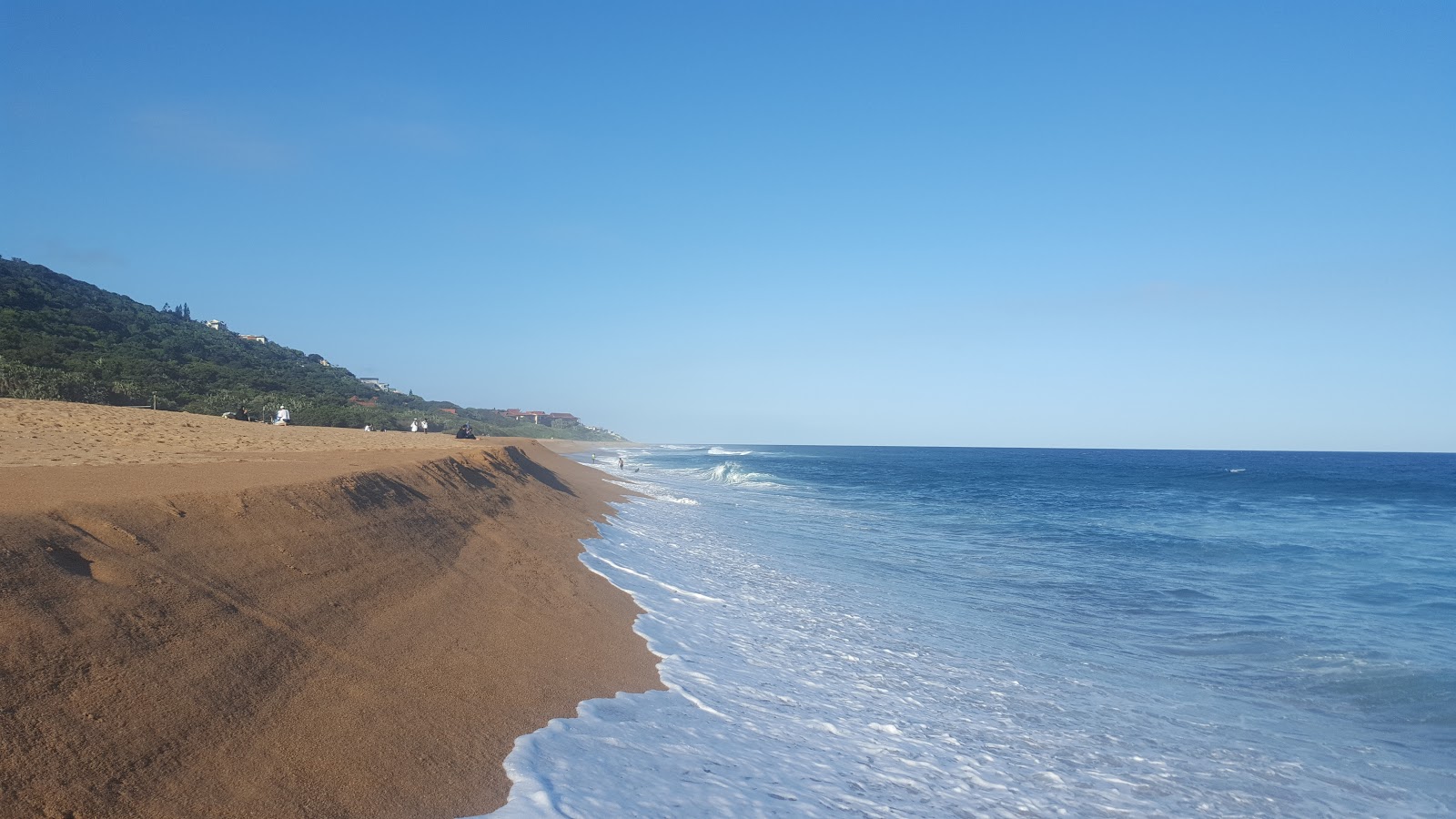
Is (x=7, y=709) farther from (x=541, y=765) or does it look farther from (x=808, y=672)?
(x=808, y=672)

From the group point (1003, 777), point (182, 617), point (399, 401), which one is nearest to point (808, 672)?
point (1003, 777)

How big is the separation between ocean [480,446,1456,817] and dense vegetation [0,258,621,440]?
98.9 feet

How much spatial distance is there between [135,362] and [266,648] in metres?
46.6

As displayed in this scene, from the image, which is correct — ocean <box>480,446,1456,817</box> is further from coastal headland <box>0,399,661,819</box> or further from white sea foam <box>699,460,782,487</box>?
white sea foam <box>699,460,782,487</box>

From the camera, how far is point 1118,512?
33.5 metres

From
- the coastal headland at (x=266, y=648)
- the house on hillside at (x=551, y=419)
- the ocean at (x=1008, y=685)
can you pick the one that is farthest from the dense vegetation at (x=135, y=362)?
the house on hillside at (x=551, y=419)

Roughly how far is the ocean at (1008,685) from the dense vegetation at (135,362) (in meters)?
30.2

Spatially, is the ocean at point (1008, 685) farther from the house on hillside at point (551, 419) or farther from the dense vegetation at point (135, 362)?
the house on hillside at point (551, 419)

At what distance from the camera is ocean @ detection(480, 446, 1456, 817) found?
5.73m

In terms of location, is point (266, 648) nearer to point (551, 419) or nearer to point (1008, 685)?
point (1008, 685)

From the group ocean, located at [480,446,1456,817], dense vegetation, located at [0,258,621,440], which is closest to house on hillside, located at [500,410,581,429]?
dense vegetation, located at [0,258,621,440]

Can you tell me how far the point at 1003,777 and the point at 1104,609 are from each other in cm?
843

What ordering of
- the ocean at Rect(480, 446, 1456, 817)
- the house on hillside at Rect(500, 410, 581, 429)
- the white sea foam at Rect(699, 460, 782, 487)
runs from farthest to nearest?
the house on hillside at Rect(500, 410, 581, 429) → the white sea foam at Rect(699, 460, 782, 487) → the ocean at Rect(480, 446, 1456, 817)

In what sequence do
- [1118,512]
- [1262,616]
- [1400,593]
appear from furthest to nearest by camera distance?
[1118,512] < [1400,593] < [1262,616]
